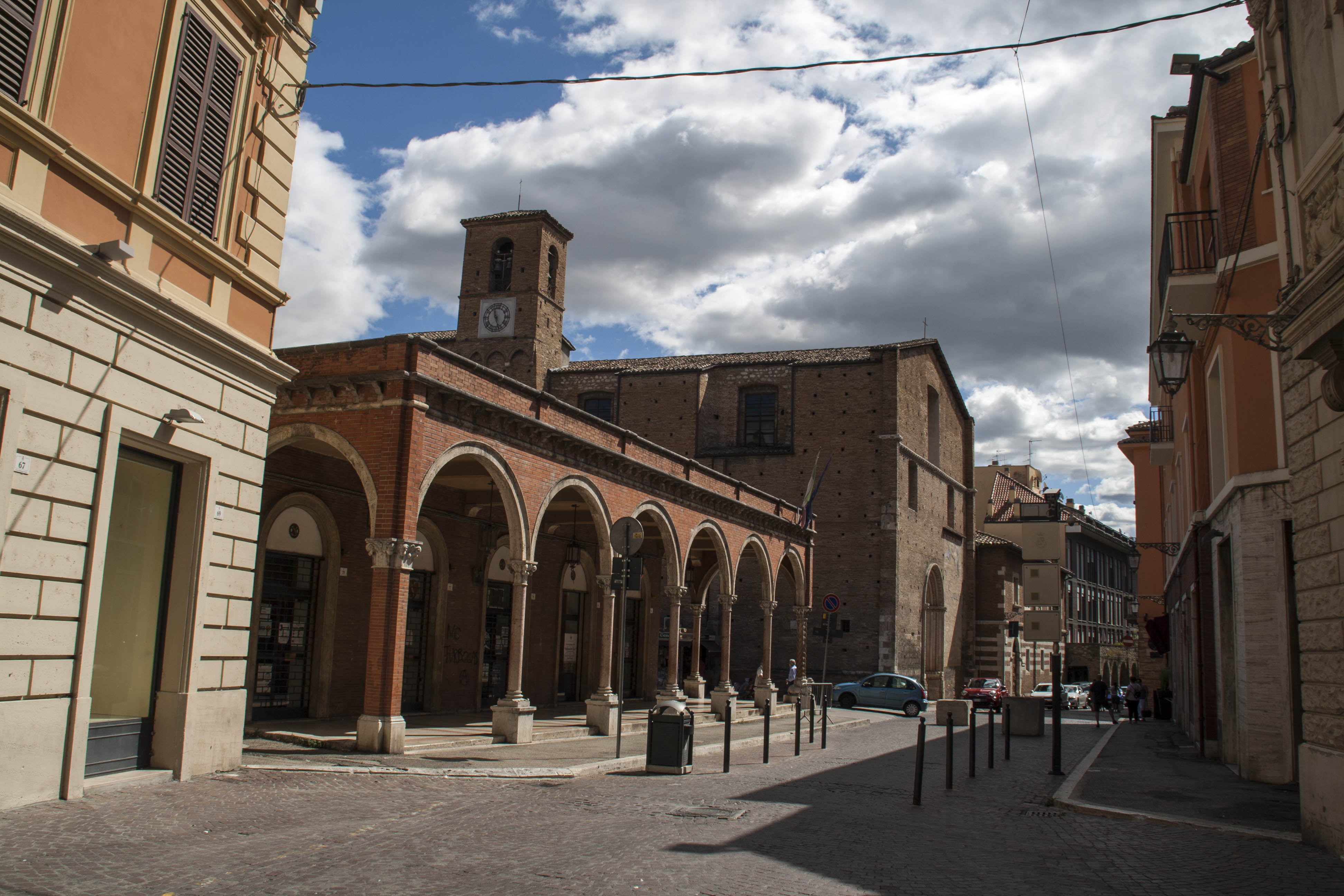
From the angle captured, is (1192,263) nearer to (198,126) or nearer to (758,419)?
(198,126)

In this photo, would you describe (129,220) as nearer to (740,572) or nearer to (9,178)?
(9,178)

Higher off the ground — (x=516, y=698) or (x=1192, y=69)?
(x=1192, y=69)

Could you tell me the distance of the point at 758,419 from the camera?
39.0m

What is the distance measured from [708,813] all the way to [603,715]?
320 inches

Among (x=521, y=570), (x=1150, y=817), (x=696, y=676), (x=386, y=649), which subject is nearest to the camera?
(x=1150, y=817)

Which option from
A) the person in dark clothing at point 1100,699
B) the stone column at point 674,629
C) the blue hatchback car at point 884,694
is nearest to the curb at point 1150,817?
the stone column at point 674,629

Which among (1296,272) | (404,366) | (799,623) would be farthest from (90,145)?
(799,623)

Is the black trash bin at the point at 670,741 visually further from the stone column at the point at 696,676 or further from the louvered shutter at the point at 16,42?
the stone column at the point at 696,676

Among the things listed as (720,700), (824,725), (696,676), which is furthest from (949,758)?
(696,676)

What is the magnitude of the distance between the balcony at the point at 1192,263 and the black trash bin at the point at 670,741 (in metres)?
8.87

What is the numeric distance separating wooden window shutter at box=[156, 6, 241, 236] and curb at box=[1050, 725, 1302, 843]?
1066cm

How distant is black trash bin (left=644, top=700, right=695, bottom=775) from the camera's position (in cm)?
1191

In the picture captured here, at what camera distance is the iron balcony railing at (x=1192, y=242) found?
14250 mm

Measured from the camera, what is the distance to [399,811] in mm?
8359
